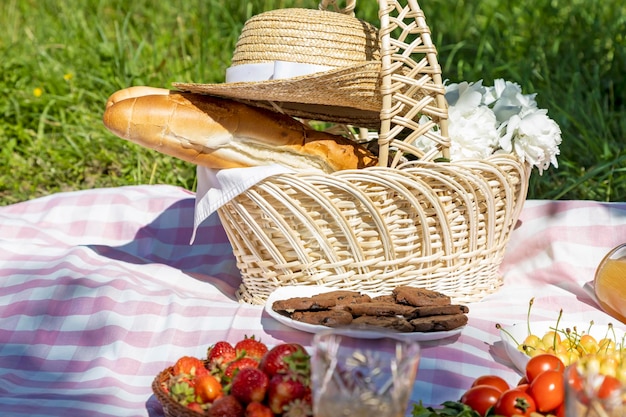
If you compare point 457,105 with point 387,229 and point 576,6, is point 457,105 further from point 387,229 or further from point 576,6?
point 576,6

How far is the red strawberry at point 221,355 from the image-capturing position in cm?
154

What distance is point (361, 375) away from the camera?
1244 millimetres

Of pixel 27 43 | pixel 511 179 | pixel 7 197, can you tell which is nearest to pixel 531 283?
pixel 511 179

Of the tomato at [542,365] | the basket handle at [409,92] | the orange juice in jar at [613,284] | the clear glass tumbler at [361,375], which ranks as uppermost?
the basket handle at [409,92]

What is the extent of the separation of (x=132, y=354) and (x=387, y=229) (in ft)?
2.22

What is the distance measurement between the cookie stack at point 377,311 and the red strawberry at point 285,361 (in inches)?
13.1

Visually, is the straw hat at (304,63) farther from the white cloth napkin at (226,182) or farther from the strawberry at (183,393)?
the strawberry at (183,393)

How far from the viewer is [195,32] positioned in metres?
4.16

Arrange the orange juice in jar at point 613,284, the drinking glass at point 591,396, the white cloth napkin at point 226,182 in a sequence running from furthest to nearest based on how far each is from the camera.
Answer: the orange juice in jar at point 613,284 < the white cloth napkin at point 226,182 < the drinking glass at point 591,396

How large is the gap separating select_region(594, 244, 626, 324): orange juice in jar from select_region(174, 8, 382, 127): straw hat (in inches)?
28.7

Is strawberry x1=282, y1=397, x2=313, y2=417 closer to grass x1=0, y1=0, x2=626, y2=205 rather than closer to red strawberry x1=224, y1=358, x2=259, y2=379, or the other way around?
red strawberry x1=224, y1=358, x2=259, y2=379

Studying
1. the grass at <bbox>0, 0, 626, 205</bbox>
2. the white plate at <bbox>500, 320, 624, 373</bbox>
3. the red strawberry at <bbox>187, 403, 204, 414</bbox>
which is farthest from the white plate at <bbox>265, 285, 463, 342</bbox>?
the grass at <bbox>0, 0, 626, 205</bbox>

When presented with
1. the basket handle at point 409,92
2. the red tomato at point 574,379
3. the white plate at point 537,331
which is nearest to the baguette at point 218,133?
the basket handle at point 409,92

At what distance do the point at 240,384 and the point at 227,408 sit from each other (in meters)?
0.04
